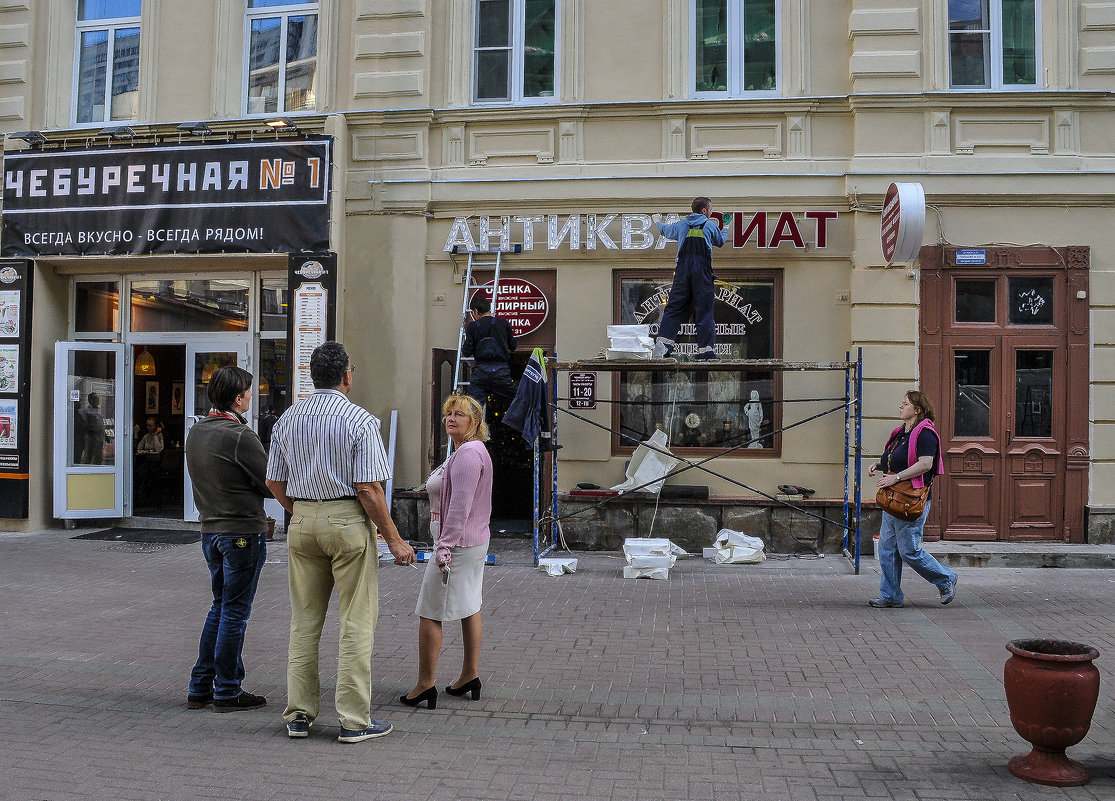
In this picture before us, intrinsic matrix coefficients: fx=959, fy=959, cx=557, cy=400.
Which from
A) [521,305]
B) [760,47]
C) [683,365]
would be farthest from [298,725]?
[760,47]

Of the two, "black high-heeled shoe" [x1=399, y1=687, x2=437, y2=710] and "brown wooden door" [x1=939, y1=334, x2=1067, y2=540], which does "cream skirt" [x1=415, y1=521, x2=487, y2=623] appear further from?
"brown wooden door" [x1=939, y1=334, x2=1067, y2=540]

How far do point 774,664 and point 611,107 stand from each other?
7.33 m

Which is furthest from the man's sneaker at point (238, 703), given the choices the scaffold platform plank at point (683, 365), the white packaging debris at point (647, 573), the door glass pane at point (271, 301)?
the door glass pane at point (271, 301)

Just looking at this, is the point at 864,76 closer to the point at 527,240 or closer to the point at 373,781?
the point at 527,240

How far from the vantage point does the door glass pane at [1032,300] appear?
427 inches

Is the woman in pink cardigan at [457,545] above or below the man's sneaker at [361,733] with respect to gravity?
above

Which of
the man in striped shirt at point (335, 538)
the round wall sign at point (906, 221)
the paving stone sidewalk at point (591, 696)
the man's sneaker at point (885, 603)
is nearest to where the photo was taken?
the paving stone sidewalk at point (591, 696)

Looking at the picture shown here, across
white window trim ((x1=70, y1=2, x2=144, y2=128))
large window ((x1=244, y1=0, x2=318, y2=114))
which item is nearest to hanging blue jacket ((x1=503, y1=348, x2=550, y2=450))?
large window ((x1=244, y1=0, x2=318, y2=114))

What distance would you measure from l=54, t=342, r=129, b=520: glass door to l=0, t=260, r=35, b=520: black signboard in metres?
0.41

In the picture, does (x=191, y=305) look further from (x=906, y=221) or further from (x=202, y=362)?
(x=906, y=221)

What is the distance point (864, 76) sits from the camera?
11.0m

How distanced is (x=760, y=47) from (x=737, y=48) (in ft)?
0.90

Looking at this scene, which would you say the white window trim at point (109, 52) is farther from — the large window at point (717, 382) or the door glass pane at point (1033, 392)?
the door glass pane at point (1033, 392)

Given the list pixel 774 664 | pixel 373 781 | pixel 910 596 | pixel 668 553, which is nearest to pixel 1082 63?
pixel 910 596
